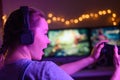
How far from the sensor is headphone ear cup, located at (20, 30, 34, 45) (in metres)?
0.81

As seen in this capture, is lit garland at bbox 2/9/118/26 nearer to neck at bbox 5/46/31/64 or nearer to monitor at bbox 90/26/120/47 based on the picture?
monitor at bbox 90/26/120/47

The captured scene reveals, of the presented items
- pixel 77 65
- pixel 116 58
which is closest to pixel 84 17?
pixel 77 65

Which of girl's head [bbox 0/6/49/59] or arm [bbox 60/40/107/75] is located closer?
girl's head [bbox 0/6/49/59]

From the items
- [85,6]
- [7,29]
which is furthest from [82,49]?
[7,29]

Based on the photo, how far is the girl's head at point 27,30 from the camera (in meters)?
0.82

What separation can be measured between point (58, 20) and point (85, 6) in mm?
422

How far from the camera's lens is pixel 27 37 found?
0.80 metres

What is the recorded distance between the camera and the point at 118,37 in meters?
4.39

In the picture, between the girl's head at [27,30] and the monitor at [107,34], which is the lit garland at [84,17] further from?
the girl's head at [27,30]

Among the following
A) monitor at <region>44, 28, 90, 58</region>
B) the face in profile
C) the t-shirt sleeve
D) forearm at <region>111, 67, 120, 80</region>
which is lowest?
monitor at <region>44, 28, 90, 58</region>

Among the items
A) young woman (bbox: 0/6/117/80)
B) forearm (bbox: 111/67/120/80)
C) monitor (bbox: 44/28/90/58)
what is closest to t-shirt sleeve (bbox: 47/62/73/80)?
young woman (bbox: 0/6/117/80)

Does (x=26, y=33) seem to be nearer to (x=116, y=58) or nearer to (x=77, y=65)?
(x=116, y=58)

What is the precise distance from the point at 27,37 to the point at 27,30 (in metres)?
0.02

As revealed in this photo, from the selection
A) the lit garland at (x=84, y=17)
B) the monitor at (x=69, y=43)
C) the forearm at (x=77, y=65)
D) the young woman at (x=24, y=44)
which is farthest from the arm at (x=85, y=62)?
the lit garland at (x=84, y=17)
